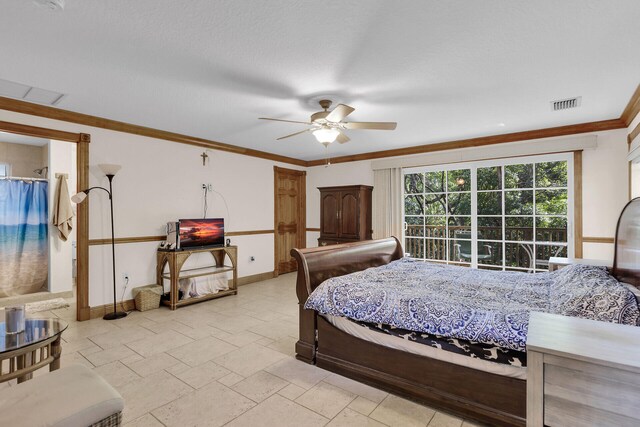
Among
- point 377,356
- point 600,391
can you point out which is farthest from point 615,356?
point 377,356

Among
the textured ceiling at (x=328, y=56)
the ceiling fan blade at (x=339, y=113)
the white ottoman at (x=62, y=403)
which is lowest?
the white ottoman at (x=62, y=403)

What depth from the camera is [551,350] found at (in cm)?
112

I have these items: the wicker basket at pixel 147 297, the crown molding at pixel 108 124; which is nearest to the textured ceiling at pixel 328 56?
the crown molding at pixel 108 124

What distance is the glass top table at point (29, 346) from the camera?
185 centimetres

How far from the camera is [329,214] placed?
6133 millimetres

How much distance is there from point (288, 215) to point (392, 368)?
4758mm

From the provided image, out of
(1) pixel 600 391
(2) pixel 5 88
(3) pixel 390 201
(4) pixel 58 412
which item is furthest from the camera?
(3) pixel 390 201

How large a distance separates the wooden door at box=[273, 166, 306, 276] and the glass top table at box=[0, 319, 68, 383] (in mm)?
4337

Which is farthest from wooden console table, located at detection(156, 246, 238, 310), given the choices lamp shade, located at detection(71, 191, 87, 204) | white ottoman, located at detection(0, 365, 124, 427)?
white ottoman, located at detection(0, 365, 124, 427)

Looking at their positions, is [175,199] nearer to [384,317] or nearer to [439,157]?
[384,317]

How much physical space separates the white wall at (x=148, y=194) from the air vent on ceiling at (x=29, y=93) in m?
0.31

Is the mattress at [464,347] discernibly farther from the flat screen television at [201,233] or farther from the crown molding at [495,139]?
the crown molding at [495,139]

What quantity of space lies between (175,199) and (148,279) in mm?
1236

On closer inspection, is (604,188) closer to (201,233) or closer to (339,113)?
(339,113)
